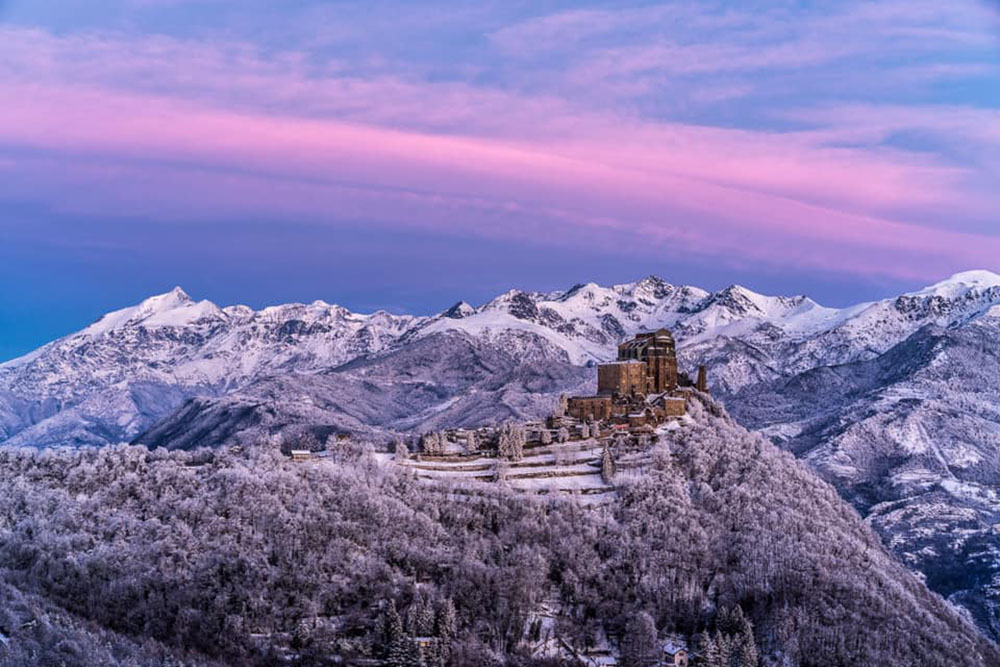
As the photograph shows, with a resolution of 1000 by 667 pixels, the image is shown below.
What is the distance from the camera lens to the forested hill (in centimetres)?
11581

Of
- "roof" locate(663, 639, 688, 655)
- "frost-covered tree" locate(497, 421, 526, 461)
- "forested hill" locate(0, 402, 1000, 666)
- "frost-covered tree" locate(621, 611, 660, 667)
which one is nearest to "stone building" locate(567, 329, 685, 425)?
"frost-covered tree" locate(497, 421, 526, 461)

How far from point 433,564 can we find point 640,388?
54.5 metres

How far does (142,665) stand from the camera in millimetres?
105125

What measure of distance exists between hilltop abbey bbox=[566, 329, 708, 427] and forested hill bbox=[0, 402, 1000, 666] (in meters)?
16.6

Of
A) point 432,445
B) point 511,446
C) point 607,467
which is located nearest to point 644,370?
point 511,446

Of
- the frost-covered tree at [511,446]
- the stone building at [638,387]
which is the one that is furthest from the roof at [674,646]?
the stone building at [638,387]

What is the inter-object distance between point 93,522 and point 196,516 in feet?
34.6

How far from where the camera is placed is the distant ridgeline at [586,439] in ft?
465

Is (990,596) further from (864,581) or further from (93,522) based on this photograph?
(93,522)

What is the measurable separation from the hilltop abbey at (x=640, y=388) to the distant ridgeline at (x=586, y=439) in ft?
0.43

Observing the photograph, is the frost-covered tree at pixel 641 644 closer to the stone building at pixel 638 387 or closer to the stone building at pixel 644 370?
the stone building at pixel 638 387

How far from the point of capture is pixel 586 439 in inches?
6029

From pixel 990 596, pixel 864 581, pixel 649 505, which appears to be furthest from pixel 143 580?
pixel 990 596

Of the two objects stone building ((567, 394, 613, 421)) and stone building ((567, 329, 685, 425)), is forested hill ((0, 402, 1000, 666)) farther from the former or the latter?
stone building ((567, 394, 613, 421))
